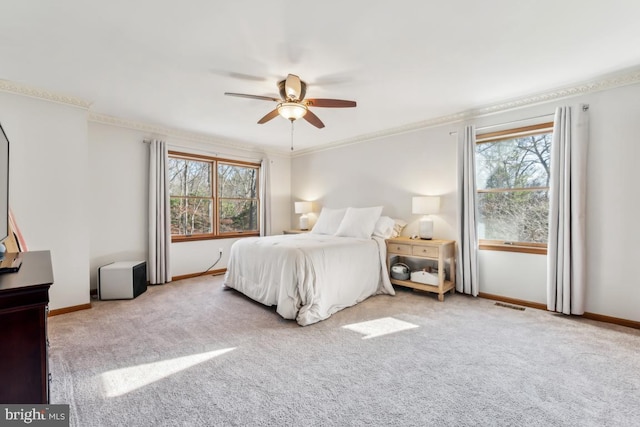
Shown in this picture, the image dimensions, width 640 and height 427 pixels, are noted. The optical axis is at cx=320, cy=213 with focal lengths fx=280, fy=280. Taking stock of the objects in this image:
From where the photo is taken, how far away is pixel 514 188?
3514mm

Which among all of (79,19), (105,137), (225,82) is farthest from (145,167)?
(79,19)

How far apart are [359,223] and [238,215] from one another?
2.61 meters

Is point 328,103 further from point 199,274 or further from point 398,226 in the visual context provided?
point 199,274

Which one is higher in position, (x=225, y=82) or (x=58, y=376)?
(x=225, y=82)

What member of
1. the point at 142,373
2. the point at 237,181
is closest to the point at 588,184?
the point at 142,373

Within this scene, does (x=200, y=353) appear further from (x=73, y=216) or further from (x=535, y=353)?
(x=535, y=353)

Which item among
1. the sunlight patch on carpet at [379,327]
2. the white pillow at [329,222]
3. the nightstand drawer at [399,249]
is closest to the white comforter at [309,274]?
the nightstand drawer at [399,249]

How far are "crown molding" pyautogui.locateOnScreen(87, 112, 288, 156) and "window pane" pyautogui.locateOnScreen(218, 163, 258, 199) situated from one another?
0.39 metres

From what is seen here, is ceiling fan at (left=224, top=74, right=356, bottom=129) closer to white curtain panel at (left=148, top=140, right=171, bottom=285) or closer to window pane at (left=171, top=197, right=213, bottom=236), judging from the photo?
white curtain panel at (left=148, top=140, right=171, bottom=285)

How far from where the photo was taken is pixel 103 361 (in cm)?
214

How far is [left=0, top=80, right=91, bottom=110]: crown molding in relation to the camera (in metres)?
2.83

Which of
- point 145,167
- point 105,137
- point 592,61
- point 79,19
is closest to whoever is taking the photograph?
point 79,19

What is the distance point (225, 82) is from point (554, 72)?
321 cm

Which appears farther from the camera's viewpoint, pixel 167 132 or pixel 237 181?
pixel 237 181
